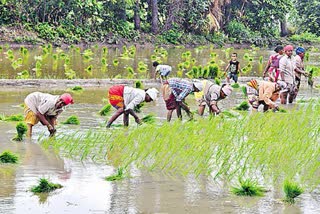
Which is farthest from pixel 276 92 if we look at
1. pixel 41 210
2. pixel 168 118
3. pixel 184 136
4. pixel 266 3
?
pixel 266 3

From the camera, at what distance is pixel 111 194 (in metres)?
6.90

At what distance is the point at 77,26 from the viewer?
3391cm

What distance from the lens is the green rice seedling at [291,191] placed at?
671 centimetres

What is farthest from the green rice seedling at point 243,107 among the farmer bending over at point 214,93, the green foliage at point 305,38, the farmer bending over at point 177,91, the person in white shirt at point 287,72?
the green foliage at point 305,38

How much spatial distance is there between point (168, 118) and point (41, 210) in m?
5.30

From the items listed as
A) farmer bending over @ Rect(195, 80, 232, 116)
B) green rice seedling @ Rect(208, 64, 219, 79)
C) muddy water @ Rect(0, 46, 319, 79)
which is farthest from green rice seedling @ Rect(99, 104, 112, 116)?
green rice seedling @ Rect(208, 64, 219, 79)

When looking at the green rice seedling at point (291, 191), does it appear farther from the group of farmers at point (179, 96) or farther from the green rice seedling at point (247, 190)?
the group of farmers at point (179, 96)

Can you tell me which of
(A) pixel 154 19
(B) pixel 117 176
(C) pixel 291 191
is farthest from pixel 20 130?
(A) pixel 154 19

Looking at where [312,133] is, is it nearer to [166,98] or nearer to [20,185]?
[166,98]

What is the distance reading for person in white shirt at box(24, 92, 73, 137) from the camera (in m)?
9.58

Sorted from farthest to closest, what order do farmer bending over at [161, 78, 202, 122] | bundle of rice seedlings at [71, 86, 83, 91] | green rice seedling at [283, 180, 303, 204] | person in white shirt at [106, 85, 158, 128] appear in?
bundle of rice seedlings at [71, 86, 83, 91] < farmer bending over at [161, 78, 202, 122] < person in white shirt at [106, 85, 158, 128] < green rice seedling at [283, 180, 303, 204]

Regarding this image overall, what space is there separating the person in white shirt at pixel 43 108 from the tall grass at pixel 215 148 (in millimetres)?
293

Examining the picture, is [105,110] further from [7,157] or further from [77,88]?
[7,157]

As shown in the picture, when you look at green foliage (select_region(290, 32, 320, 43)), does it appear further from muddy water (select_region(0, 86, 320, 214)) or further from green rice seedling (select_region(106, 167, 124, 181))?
green rice seedling (select_region(106, 167, 124, 181))
